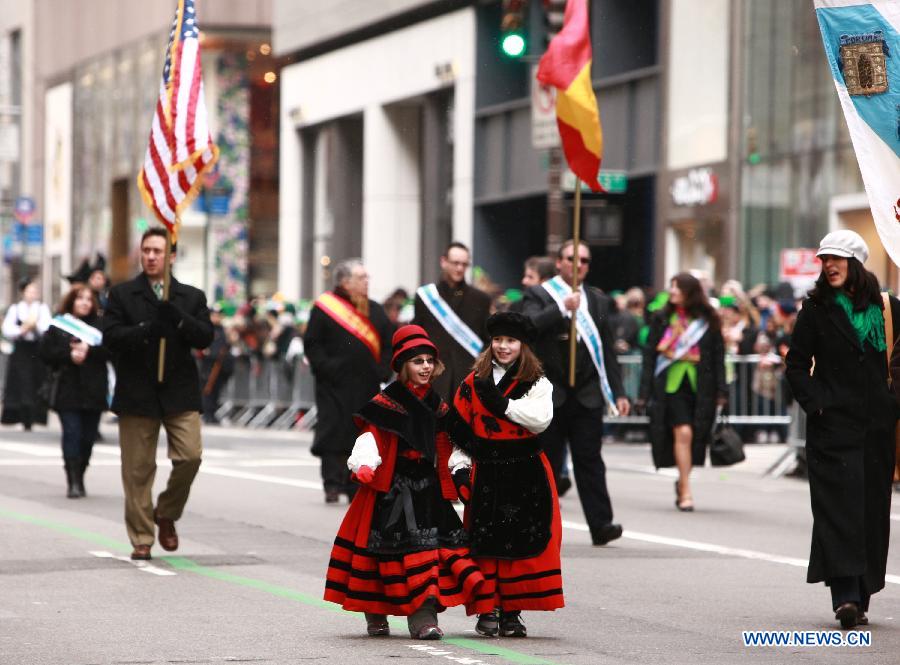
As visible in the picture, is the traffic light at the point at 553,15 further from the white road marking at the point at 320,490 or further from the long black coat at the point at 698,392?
the long black coat at the point at 698,392

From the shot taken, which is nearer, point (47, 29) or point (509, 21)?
point (509, 21)

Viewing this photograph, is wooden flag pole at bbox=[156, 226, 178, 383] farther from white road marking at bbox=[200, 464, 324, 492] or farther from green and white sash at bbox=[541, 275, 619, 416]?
white road marking at bbox=[200, 464, 324, 492]

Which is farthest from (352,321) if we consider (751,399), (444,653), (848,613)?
(751,399)

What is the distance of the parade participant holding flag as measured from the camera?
52.0ft

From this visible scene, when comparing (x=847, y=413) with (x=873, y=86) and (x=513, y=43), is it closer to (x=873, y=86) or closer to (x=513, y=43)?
(x=873, y=86)

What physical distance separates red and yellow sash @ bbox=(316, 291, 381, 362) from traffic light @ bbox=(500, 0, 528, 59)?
5746 mm

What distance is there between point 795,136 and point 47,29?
4889cm

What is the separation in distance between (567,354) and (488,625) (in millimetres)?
4716

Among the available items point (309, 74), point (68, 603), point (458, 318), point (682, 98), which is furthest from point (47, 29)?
point (68, 603)

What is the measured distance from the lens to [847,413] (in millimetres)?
9133

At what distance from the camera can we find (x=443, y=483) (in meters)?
8.84

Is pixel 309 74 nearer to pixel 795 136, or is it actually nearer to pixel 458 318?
pixel 795 136

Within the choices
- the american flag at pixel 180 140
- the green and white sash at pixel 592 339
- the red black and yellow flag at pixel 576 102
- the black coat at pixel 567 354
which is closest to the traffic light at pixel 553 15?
the red black and yellow flag at pixel 576 102

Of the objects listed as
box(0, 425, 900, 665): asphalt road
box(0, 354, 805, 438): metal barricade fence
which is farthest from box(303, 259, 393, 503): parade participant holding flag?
box(0, 354, 805, 438): metal barricade fence
